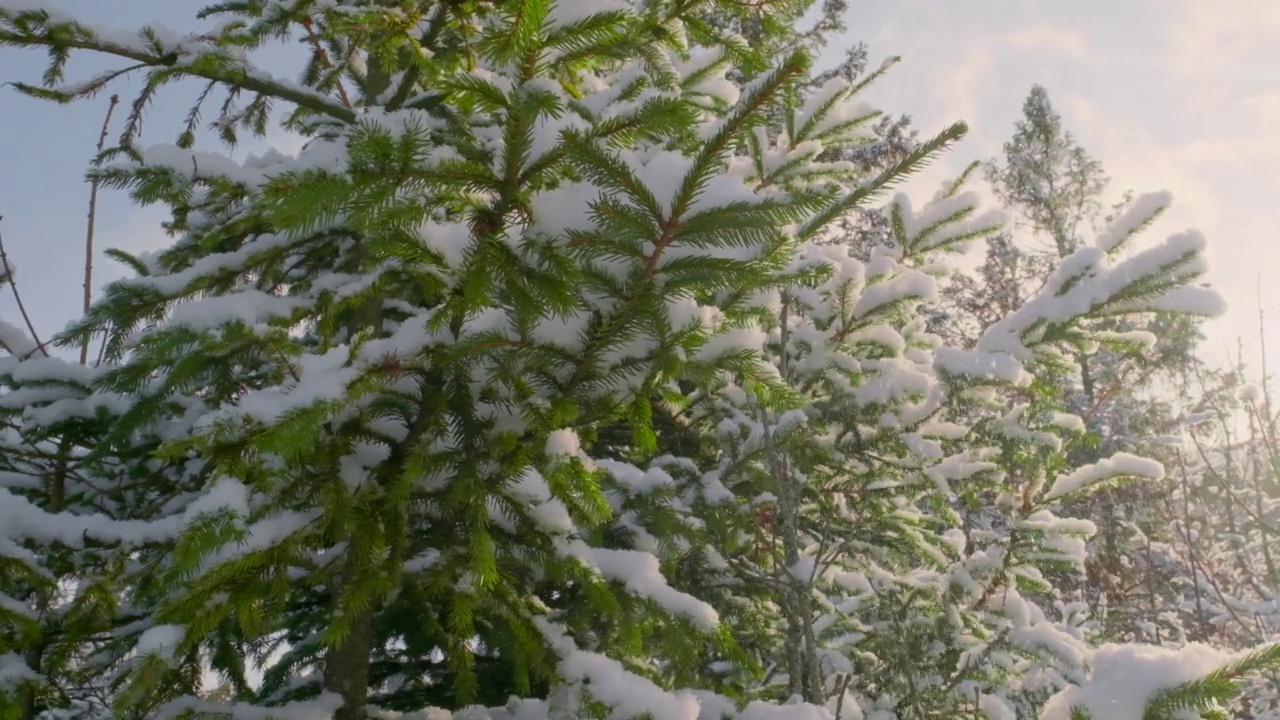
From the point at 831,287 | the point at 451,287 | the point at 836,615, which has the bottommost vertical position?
the point at 836,615

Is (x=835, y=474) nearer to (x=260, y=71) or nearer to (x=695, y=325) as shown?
(x=695, y=325)

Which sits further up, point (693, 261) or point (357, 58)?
point (357, 58)

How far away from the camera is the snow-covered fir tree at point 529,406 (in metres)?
1.78

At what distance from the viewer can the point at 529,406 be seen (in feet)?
7.02

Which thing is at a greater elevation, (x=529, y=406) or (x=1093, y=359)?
(x=1093, y=359)

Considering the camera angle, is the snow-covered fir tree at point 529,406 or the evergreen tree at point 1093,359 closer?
the snow-covered fir tree at point 529,406

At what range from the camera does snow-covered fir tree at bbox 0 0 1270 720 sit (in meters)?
1.78

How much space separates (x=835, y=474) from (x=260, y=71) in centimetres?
373

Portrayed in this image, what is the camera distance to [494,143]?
3535mm

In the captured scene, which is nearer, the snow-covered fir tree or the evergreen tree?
the snow-covered fir tree

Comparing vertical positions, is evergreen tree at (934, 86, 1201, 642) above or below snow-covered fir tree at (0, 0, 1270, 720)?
above

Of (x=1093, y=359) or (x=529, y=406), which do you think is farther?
(x=1093, y=359)

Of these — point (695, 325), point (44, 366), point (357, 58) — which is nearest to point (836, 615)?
point (695, 325)

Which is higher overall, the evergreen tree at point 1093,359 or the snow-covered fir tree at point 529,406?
the evergreen tree at point 1093,359
